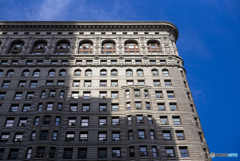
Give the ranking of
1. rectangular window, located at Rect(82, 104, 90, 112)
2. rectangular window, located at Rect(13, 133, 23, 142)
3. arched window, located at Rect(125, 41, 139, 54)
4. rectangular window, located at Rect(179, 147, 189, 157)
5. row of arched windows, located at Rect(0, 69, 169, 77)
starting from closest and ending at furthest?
rectangular window, located at Rect(179, 147, 189, 157) < rectangular window, located at Rect(13, 133, 23, 142) < rectangular window, located at Rect(82, 104, 90, 112) < row of arched windows, located at Rect(0, 69, 169, 77) < arched window, located at Rect(125, 41, 139, 54)

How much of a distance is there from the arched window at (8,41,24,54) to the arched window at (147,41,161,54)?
116ft

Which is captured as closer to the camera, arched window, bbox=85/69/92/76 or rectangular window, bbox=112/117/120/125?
rectangular window, bbox=112/117/120/125

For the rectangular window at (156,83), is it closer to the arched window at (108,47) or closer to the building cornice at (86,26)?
the arched window at (108,47)

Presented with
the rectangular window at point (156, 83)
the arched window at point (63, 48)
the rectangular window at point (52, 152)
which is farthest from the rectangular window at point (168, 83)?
the arched window at point (63, 48)

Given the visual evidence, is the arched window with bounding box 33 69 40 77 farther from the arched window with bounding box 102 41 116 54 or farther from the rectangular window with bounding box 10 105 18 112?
the arched window with bounding box 102 41 116 54

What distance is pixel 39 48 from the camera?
208 feet

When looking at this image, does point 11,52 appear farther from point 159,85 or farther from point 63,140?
point 159,85

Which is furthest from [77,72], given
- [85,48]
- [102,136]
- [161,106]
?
[161,106]

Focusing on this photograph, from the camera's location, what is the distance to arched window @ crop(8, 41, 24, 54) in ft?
204

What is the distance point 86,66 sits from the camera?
56.8m

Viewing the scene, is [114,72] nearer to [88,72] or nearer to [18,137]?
[88,72]

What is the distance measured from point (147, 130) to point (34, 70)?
103ft

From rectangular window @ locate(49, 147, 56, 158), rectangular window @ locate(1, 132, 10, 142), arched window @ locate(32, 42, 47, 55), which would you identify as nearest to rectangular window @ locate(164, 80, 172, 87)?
rectangular window @ locate(49, 147, 56, 158)

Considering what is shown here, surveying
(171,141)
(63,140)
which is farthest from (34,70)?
(171,141)
